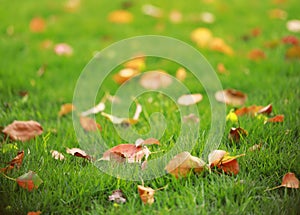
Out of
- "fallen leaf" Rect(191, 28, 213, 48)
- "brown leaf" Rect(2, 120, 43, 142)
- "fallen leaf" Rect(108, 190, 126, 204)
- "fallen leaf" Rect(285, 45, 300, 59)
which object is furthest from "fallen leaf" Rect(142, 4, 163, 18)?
"fallen leaf" Rect(108, 190, 126, 204)

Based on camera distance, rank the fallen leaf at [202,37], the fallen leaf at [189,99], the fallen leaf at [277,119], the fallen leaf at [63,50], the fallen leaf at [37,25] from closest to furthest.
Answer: the fallen leaf at [277,119], the fallen leaf at [189,99], the fallen leaf at [63,50], the fallen leaf at [202,37], the fallen leaf at [37,25]

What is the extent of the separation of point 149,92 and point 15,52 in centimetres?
136

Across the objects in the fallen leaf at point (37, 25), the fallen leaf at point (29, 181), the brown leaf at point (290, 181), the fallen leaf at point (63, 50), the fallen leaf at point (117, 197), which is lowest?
the fallen leaf at point (117, 197)

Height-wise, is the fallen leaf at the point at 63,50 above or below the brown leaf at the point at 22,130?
above

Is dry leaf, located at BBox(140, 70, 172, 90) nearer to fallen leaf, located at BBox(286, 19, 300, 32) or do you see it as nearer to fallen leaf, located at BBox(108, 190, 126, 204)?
fallen leaf, located at BBox(108, 190, 126, 204)

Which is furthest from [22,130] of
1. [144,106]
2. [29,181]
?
[144,106]

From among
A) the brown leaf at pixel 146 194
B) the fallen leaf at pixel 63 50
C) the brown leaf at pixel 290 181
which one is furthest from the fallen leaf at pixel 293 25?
the brown leaf at pixel 146 194

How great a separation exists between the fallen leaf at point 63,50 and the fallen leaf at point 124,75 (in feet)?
1.92

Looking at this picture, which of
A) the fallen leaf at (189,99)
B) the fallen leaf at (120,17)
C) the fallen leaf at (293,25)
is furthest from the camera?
the fallen leaf at (120,17)

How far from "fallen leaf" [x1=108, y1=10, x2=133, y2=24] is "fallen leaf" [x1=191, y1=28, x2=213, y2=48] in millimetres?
744

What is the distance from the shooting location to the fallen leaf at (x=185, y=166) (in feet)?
6.38

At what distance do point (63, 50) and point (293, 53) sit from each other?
193 centimetres

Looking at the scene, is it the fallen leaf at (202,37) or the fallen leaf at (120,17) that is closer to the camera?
the fallen leaf at (202,37)

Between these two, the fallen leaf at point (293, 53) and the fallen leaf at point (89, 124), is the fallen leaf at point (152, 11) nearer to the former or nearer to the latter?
the fallen leaf at point (293, 53)
